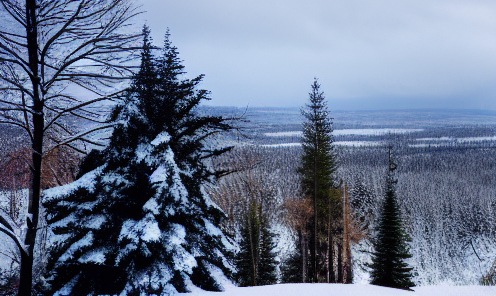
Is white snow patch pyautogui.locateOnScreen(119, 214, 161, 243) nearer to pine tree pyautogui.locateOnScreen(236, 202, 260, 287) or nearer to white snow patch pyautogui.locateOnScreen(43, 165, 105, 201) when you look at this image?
white snow patch pyautogui.locateOnScreen(43, 165, 105, 201)

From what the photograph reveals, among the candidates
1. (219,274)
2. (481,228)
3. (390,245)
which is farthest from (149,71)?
(481,228)

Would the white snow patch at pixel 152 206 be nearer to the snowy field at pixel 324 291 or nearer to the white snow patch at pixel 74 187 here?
the white snow patch at pixel 74 187

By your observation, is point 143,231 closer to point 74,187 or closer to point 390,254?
point 74,187

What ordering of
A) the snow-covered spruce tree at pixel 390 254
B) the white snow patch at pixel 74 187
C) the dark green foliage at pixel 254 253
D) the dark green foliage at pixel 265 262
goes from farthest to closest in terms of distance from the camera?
the dark green foliage at pixel 265 262 → the dark green foliage at pixel 254 253 → the snow-covered spruce tree at pixel 390 254 → the white snow patch at pixel 74 187

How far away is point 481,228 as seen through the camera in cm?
7188

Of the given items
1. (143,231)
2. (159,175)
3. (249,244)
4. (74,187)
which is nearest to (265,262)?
(249,244)

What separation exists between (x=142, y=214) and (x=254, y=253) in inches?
583

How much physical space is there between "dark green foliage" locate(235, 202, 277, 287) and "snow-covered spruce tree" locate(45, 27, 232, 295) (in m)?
11.2

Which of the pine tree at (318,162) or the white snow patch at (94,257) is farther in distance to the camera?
the pine tree at (318,162)

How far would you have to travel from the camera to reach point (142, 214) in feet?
23.8

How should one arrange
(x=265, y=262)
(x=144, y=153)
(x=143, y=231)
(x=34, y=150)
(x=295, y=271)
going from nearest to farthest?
1. (x=34, y=150)
2. (x=143, y=231)
3. (x=144, y=153)
4. (x=265, y=262)
5. (x=295, y=271)

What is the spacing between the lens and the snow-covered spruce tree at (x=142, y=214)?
6.95 metres

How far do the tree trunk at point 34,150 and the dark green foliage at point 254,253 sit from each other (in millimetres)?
13119

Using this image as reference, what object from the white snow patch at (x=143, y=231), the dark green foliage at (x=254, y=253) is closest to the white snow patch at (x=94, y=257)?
the white snow patch at (x=143, y=231)
